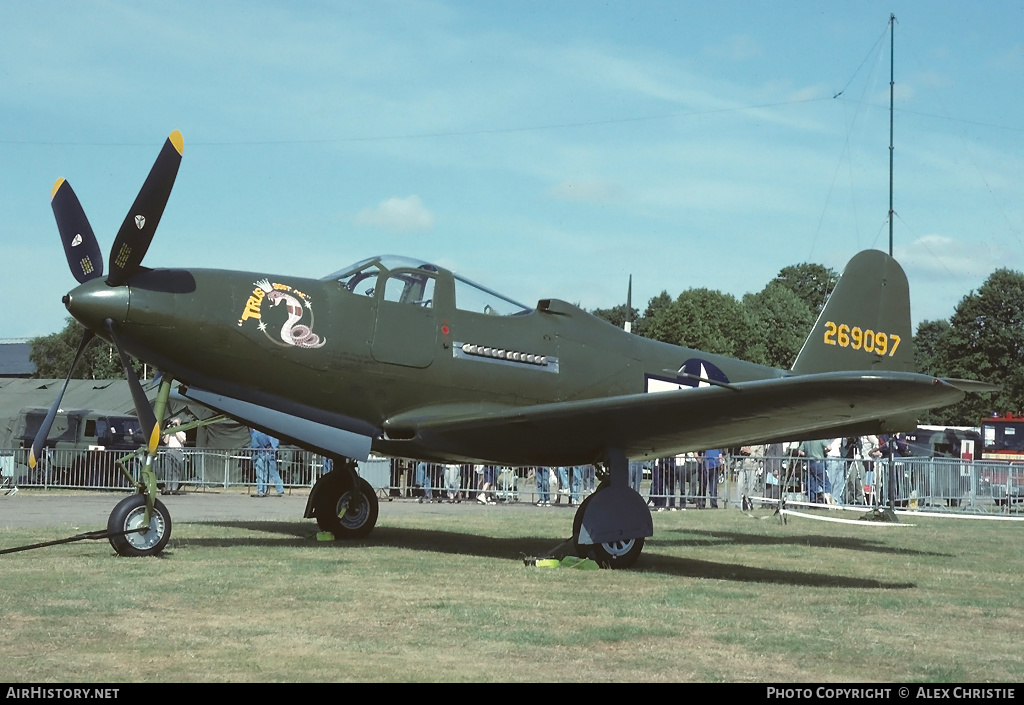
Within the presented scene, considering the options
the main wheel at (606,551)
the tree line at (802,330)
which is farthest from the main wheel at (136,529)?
the tree line at (802,330)

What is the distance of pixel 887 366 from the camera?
1425cm

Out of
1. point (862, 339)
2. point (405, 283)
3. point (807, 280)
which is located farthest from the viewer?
point (807, 280)

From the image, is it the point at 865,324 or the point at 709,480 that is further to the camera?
the point at 709,480

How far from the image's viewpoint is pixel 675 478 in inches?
920

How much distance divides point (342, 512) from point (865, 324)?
7.02m

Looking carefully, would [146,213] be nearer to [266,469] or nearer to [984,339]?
[266,469]

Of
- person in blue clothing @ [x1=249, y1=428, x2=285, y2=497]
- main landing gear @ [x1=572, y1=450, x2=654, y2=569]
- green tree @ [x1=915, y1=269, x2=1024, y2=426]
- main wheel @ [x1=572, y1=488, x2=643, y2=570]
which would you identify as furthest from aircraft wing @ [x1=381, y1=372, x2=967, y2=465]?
green tree @ [x1=915, y1=269, x2=1024, y2=426]

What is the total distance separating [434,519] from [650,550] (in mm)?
5047

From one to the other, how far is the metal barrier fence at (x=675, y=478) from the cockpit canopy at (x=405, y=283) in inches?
454

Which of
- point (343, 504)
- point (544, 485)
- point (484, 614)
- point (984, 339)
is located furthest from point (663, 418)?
point (984, 339)

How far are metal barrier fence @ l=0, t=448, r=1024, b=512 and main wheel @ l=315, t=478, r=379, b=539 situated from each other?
33.4ft

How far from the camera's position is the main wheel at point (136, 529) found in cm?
Result: 970

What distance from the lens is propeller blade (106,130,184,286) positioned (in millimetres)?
9242

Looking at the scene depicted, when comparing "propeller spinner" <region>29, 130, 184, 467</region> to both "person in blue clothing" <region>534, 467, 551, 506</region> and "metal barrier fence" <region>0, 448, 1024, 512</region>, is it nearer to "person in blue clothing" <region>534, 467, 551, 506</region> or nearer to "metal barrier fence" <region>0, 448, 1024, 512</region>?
"metal barrier fence" <region>0, 448, 1024, 512</region>
